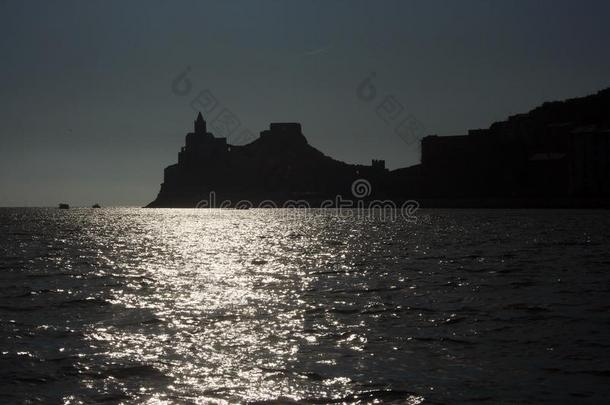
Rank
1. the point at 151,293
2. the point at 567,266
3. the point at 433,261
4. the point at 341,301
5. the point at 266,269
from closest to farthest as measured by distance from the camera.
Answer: the point at 341,301 < the point at 151,293 < the point at 567,266 < the point at 266,269 < the point at 433,261

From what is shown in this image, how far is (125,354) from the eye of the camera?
Result: 17938mm

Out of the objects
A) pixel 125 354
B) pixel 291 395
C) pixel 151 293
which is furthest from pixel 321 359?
pixel 151 293

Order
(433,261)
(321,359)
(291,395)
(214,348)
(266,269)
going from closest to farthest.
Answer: (291,395) → (321,359) → (214,348) → (266,269) → (433,261)

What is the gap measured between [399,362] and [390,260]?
32.8m

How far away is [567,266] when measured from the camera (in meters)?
40.9

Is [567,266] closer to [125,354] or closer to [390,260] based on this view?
[390,260]

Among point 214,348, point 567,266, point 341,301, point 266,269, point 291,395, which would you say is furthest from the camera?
point 266,269

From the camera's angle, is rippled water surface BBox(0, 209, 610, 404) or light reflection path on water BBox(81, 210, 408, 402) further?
light reflection path on water BBox(81, 210, 408, 402)

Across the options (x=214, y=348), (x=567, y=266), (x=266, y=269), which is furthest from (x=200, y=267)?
(x=214, y=348)

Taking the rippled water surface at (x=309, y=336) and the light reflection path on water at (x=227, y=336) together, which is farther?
the light reflection path on water at (x=227, y=336)

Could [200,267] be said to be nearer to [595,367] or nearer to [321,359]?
[321,359]

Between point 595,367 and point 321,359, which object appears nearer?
point 595,367

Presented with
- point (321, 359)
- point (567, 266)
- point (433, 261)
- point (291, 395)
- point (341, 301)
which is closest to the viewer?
point (291, 395)

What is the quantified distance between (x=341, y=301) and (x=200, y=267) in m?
19.7
